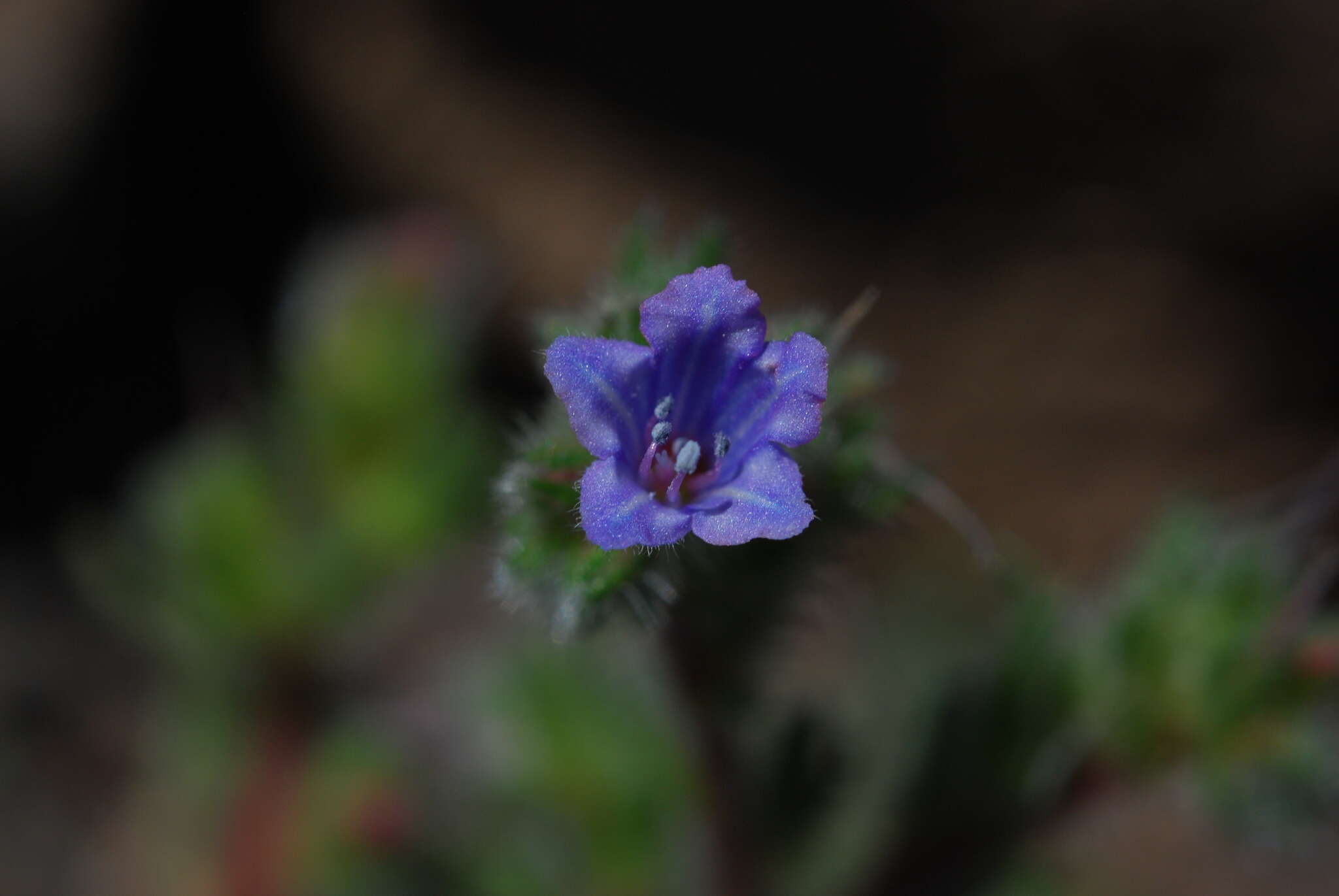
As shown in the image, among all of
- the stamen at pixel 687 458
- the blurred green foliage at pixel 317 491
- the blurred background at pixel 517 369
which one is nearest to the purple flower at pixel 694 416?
the stamen at pixel 687 458

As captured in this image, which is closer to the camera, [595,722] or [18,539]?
[595,722]

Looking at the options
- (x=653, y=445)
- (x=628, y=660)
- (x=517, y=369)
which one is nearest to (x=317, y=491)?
(x=517, y=369)

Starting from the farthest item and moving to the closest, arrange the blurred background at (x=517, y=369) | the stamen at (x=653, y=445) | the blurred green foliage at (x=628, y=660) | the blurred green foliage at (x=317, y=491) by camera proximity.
A: 1. the blurred green foliage at (x=317, y=491)
2. the blurred background at (x=517, y=369)
3. the blurred green foliage at (x=628, y=660)
4. the stamen at (x=653, y=445)

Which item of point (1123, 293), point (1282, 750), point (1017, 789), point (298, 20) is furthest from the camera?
point (298, 20)

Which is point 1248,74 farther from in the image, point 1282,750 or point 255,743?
point 255,743

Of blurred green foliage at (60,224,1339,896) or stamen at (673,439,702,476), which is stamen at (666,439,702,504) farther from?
blurred green foliage at (60,224,1339,896)

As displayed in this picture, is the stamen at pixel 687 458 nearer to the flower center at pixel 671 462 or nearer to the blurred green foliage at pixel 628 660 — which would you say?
the flower center at pixel 671 462

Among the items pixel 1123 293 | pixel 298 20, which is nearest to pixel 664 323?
pixel 1123 293

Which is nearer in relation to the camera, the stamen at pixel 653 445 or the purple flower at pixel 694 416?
the purple flower at pixel 694 416
